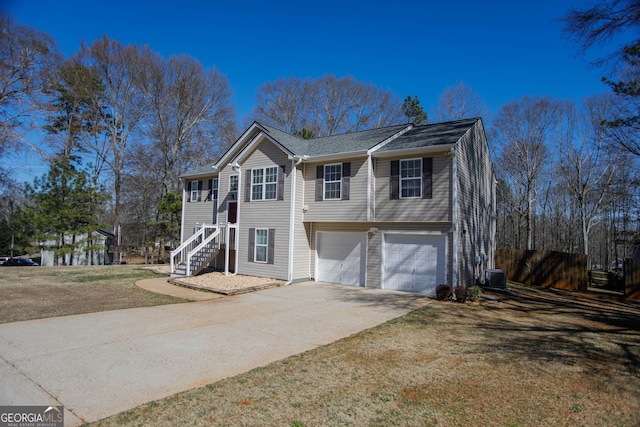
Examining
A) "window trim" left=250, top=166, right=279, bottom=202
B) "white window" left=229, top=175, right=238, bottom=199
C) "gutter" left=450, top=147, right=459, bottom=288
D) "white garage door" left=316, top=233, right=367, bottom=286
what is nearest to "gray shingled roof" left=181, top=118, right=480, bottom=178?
"gutter" left=450, top=147, right=459, bottom=288

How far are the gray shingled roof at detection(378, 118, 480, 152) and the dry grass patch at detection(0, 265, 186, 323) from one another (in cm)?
941

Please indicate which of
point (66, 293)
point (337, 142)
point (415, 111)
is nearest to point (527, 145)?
point (415, 111)

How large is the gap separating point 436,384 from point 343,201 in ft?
32.1

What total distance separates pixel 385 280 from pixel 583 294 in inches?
323

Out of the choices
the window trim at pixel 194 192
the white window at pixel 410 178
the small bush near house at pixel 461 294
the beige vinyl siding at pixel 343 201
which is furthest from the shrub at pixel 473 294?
the window trim at pixel 194 192

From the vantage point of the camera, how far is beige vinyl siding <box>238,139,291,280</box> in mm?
14977

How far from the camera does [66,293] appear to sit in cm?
1189

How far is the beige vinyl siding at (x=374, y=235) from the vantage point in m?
12.5

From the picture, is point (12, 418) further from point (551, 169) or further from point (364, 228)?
point (551, 169)

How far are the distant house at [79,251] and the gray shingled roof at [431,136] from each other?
20876mm

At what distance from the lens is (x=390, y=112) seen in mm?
32750

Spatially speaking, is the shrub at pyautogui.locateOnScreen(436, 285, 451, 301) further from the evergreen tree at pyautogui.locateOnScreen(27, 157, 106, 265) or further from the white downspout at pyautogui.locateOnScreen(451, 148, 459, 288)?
the evergreen tree at pyautogui.locateOnScreen(27, 157, 106, 265)

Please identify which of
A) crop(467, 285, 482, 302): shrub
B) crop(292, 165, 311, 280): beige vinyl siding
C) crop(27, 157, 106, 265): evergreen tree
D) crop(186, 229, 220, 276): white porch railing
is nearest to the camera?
crop(467, 285, 482, 302): shrub

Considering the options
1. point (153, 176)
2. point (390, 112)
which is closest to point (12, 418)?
point (153, 176)
